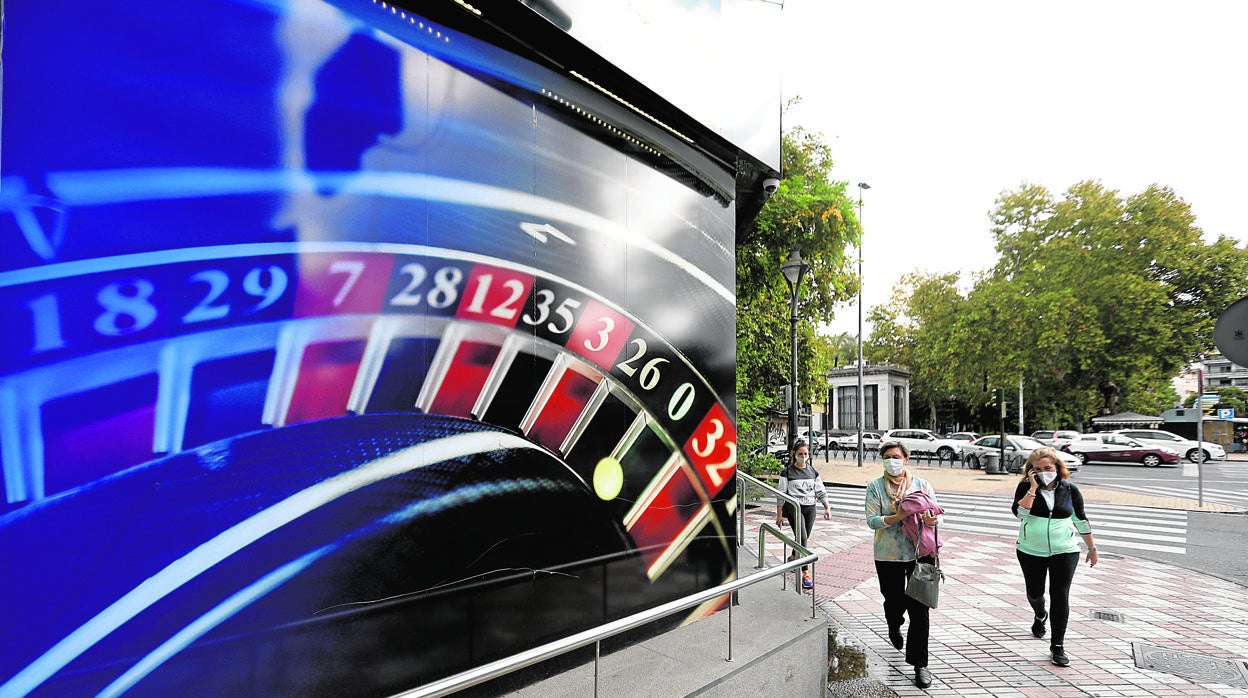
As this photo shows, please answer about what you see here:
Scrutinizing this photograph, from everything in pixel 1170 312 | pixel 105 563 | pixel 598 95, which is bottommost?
pixel 105 563

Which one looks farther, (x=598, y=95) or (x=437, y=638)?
(x=598, y=95)

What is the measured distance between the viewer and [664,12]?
459cm

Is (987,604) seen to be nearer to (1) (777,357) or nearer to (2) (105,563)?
(2) (105,563)

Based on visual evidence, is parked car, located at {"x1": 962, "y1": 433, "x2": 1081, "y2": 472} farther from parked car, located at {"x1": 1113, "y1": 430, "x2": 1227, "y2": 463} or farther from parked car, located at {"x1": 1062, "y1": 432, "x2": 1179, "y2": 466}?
parked car, located at {"x1": 1113, "y1": 430, "x2": 1227, "y2": 463}

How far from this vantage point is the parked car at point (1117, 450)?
27359mm

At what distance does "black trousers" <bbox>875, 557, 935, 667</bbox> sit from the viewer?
16.2 feet

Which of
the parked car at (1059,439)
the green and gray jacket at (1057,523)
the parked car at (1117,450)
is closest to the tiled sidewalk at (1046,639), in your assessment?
the green and gray jacket at (1057,523)

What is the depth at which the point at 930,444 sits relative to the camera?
32.9 meters

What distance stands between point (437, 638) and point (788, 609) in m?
2.98

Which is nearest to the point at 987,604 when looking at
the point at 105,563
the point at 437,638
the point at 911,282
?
the point at 437,638

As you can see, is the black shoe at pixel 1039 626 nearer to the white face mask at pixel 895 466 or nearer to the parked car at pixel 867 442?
the white face mask at pixel 895 466

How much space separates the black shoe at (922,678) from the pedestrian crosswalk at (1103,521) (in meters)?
8.29

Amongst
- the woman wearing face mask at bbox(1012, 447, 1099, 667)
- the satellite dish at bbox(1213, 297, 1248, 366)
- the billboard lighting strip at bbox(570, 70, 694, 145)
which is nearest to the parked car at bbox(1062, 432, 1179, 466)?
the woman wearing face mask at bbox(1012, 447, 1099, 667)

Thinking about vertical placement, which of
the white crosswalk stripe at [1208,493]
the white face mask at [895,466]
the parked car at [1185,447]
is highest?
the white face mask at [895,466]
